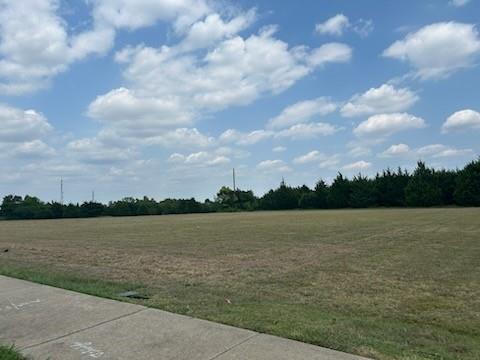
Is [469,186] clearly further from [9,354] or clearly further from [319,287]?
[9,354]

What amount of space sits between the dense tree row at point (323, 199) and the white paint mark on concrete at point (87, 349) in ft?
238

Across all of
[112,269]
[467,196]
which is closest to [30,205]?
[467,196]

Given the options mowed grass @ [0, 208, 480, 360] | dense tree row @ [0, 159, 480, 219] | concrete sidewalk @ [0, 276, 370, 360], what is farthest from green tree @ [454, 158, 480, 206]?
concrete sidewalk @ [0, 276, 370, 360]

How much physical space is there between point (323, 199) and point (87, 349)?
8446 centimetres

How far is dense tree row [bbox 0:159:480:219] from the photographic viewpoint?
72125 mm

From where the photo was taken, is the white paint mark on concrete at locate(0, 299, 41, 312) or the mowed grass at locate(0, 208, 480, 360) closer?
the mowed grass at locate(0, 208, 480, 360)

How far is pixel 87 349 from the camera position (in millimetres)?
4828

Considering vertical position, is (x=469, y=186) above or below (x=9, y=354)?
above

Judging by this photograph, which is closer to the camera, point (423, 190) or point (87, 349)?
point (87, 349)

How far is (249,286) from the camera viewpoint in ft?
30.6

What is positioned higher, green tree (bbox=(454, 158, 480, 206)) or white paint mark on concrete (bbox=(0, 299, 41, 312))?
green tree (bbox=(454, 158, 480, 206))

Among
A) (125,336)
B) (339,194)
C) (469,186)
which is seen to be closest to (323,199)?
(339,194)

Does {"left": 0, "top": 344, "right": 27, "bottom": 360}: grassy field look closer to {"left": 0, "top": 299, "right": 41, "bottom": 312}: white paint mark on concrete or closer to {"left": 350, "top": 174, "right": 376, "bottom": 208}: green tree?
{"left": 0, "top": 299, "right": 41, "bottom": 312}: white paint mark on concrete

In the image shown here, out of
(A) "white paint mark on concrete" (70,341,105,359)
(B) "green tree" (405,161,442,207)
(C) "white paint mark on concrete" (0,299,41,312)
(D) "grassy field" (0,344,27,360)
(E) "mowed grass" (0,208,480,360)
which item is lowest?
(E) "mowed grass" (0,208,480,360)
